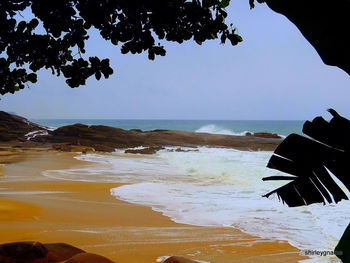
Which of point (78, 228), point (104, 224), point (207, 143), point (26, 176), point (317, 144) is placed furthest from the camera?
point (207, 143)

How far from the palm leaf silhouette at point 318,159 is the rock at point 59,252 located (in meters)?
2.05

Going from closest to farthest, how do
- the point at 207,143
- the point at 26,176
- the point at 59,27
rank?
the point at 59,27 → the point at 26,176 → the point at 207,143

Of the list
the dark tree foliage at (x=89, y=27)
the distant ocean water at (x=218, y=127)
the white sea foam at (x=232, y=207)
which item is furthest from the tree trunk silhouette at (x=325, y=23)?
the distant ocean water at (x=218, y=127)

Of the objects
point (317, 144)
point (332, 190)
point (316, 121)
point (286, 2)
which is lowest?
point (332, 190)

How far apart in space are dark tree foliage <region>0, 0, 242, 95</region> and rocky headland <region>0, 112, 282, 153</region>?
19.7 metres

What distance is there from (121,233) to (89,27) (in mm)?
2673

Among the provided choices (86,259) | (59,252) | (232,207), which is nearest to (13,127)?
(232,207)

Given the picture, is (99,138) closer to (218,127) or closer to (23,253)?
(23,253)

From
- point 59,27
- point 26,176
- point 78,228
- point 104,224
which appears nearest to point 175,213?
point 104,224

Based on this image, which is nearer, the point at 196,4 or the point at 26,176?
the point at 196,4

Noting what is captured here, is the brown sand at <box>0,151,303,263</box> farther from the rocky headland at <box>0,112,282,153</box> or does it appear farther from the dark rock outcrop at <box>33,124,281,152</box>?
the dark rock outcrop at <box>33,124,281,152</box>

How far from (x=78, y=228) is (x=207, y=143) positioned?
23755 mm

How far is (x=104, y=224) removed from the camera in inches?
190

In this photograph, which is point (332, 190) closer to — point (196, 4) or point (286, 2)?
point (286, 2)
